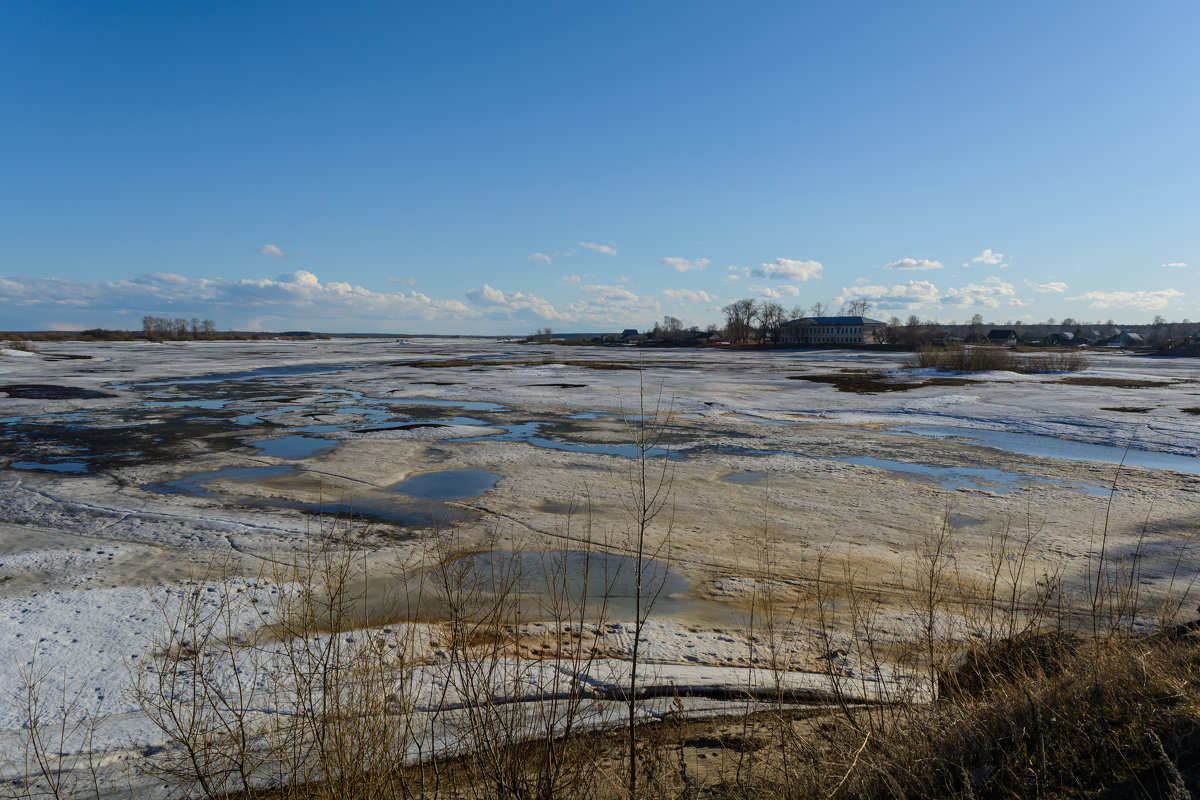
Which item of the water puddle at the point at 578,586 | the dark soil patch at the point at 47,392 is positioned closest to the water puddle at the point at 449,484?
the water puddle at the point at 578,586

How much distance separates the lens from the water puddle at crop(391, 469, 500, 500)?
980 cm

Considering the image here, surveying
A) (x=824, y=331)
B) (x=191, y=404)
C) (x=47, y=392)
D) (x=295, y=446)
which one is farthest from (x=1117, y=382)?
(x=824, y=331)

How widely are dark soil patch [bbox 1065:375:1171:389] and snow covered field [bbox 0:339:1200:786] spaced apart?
675 cm

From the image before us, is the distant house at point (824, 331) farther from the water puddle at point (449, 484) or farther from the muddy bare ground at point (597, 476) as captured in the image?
the water puddle at point (449, 484)

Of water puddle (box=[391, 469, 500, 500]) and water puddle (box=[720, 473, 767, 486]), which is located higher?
water puddle (box=[720, 473, 767, 486])

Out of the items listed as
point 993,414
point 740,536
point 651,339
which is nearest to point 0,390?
point 740,536

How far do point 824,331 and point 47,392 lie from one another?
320ft

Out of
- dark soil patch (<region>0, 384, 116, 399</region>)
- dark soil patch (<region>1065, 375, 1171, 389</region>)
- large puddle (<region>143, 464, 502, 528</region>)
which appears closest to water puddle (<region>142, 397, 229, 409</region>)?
dark soil patch (<region>0, 384, 116, 399</region>)

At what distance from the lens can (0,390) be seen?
24.0 meters

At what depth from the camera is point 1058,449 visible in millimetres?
13742

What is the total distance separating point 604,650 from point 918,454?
1045 centimetres

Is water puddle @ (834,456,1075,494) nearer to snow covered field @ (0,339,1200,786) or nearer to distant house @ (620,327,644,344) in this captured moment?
snow covered field @ (0,339,1200,786)

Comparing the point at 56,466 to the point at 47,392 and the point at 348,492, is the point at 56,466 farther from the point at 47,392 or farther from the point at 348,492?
the point at 47,392

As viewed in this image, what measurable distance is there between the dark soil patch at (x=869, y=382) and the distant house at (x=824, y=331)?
68481 mm
